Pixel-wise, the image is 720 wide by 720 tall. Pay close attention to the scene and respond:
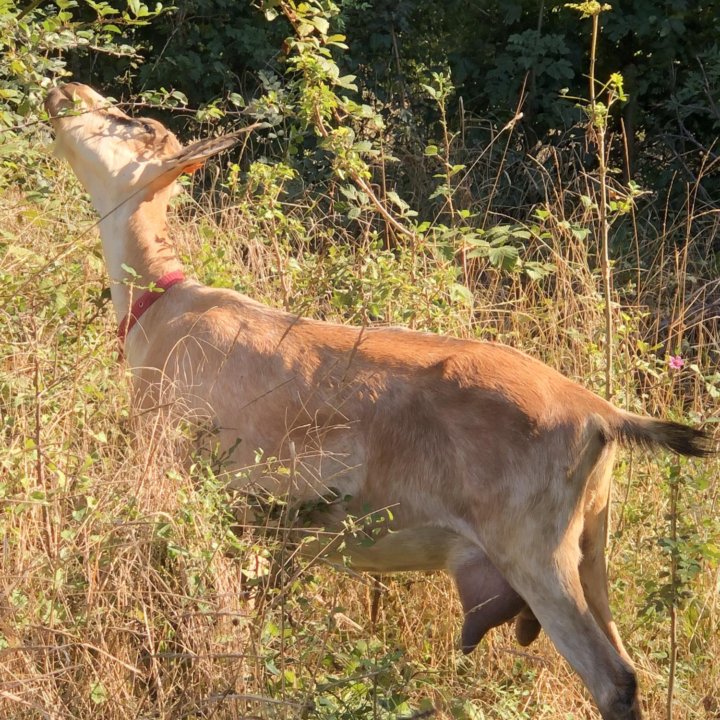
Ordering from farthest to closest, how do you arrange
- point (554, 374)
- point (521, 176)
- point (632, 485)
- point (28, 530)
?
1. point (521, 176)
2. point (632, 485)
3. point (554, 374)
4. point (28, 530)

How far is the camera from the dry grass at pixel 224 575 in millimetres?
3316

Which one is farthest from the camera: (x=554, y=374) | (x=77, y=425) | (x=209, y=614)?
(x=77, y=425)

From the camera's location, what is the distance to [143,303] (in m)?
4.67

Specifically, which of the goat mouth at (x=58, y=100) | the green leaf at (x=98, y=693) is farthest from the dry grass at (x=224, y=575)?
the goat mouth at (x=58, y=100)

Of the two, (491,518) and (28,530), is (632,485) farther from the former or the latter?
(28,530)

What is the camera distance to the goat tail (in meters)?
3.66

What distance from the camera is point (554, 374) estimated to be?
394 centimetres

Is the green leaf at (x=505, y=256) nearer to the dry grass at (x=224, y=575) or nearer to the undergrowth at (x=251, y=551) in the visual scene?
the undergrowth at (x=251, y=551)

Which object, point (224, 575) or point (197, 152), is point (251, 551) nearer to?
point (224, 575)

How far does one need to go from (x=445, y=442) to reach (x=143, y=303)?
150cm

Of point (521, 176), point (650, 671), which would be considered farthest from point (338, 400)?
point (521, 176)

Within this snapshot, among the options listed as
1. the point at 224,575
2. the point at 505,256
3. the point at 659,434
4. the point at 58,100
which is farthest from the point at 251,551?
the point at 58,100

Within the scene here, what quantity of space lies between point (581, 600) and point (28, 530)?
169cm

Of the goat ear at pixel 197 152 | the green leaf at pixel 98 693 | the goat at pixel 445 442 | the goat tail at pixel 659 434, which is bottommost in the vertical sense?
the green leaf at pixel 98 693
